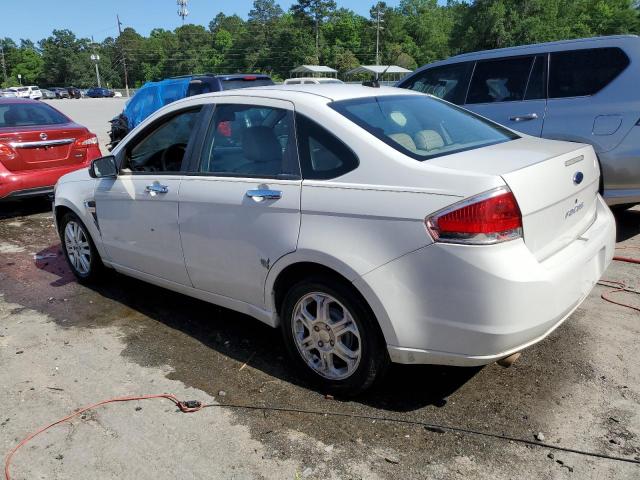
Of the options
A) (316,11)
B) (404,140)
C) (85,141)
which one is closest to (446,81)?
(404,140)

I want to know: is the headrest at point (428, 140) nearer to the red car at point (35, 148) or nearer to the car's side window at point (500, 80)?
the car's side window at point (500, 80)

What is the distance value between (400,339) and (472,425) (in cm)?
60

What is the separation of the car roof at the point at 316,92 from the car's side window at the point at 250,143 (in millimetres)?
93

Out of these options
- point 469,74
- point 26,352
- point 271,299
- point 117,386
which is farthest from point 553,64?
point 26,352

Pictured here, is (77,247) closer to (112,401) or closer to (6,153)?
(112,401)

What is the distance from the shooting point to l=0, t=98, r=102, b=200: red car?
24.3 ft

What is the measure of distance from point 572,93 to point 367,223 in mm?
3978

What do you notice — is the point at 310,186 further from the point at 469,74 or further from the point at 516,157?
the point at 469,74

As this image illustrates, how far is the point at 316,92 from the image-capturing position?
3400mm

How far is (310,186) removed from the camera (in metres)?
3.03

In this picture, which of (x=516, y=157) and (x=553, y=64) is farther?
(x=553, y=64)

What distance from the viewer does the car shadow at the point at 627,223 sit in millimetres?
5828

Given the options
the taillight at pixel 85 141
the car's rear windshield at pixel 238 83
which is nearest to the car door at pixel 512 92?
the car's rear windshield at pixel 238 83

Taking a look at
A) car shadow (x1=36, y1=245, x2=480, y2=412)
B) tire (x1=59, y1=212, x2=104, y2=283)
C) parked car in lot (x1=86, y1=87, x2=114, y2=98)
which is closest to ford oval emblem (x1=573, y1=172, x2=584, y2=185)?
car shadow (x1=36, y1=245, x2=480, y2=412)
